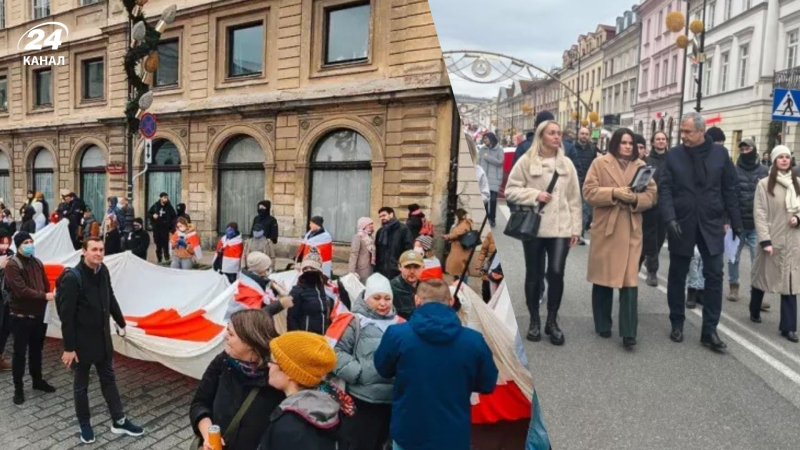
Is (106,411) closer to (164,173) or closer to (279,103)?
(164,173)

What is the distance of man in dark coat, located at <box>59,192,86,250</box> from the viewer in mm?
3102

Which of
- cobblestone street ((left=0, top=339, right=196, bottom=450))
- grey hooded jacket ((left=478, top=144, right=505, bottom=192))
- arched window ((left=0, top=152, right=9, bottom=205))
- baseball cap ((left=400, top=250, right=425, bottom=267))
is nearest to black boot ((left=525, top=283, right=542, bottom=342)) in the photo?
grey hooded jacket ((left=478, top=144, right=505, bottom=192))

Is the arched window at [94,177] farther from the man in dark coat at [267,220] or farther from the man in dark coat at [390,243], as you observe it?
the man in dark coat at [390,243]

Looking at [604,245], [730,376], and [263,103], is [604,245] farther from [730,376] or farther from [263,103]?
[263,103]

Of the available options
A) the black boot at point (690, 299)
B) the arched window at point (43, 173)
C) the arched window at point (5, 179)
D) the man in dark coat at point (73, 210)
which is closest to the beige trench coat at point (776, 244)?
the black boot at point (690, 299)

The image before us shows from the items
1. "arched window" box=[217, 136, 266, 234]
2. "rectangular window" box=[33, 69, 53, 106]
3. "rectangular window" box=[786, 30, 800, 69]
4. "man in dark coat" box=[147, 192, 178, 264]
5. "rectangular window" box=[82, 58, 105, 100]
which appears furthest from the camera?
"rectangular window" box=[33, 69, 53, 106]

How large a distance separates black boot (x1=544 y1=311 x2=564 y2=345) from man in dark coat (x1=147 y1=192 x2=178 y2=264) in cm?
156

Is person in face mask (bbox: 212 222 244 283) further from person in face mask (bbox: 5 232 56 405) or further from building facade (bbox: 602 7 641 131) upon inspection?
person in face mask (bbox: 5 232 56 405)

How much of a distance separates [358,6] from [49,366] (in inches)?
235

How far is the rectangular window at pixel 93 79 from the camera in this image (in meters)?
2.56

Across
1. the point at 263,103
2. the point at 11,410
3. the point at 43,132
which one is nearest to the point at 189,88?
the point at 263,103

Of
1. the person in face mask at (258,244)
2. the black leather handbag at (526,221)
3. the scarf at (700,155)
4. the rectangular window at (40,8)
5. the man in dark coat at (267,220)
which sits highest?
the rectangular window at (40,8)

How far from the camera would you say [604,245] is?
1072 millimetres

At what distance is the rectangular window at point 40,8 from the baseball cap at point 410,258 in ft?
6.62
